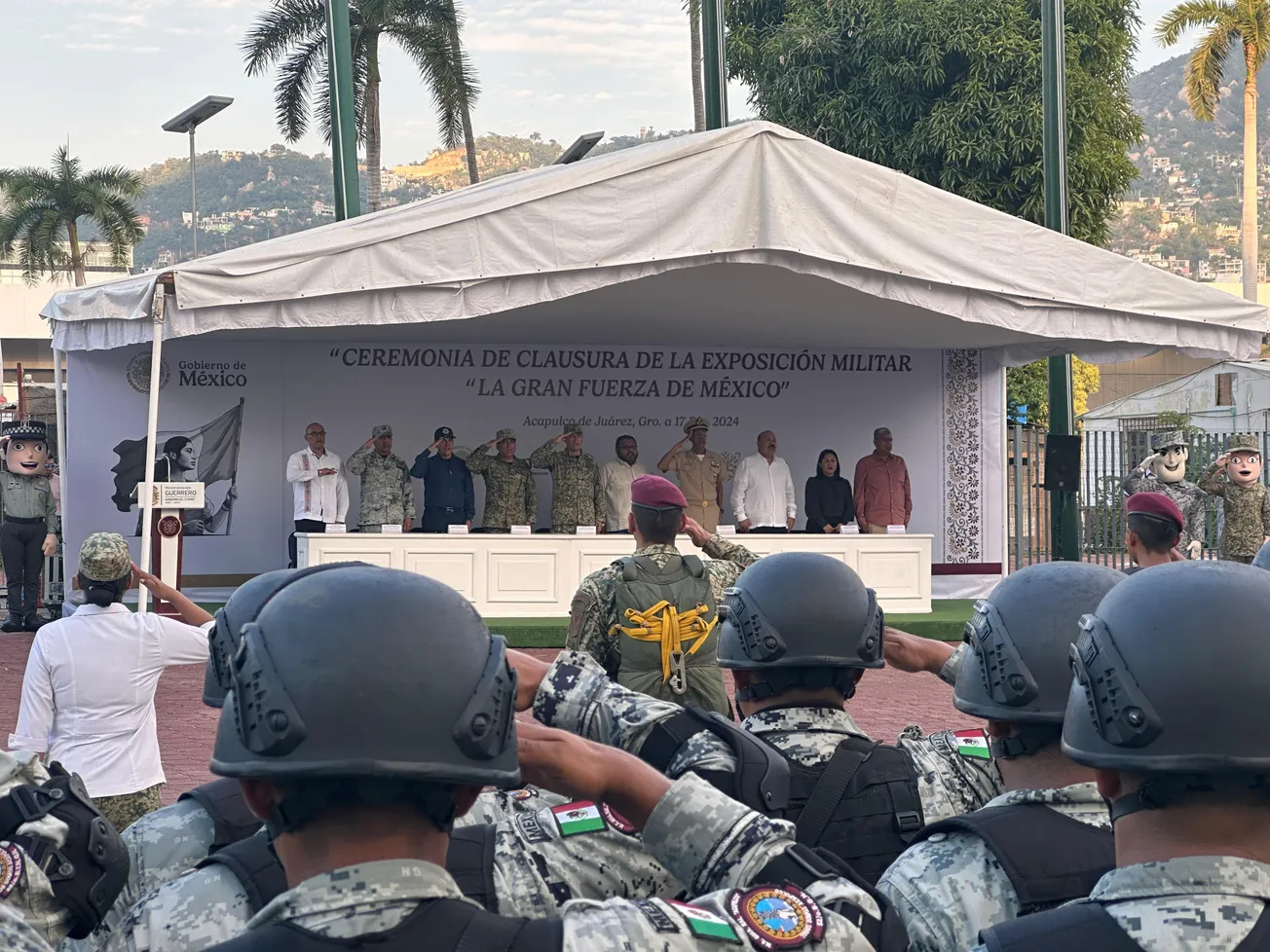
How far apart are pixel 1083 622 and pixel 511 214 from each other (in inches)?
387

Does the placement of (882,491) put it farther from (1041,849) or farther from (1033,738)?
(1041,849)

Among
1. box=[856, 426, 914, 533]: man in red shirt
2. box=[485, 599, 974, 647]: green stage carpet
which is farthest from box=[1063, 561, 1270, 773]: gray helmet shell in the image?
box=[856, 426, 914, 533]: man in red shirt

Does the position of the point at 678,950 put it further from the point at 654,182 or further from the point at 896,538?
the point at 896,538

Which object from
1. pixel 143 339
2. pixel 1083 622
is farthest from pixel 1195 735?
pixel 143 339

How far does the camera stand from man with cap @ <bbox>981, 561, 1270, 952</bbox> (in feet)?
5.40

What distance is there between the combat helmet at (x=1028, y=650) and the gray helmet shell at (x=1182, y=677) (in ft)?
2.29

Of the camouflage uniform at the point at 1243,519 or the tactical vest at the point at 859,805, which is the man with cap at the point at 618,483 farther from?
the tactical vest at the point at 859,805

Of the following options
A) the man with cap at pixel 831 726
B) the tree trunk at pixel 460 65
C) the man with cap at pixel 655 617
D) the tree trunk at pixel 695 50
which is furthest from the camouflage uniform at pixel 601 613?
the tree trunk at pixel 460 65

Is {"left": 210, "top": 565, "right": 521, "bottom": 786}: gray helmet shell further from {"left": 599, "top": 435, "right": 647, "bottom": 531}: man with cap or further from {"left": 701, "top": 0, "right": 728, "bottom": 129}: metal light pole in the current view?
{"left": 701, "top": 0, "right": 728, "bottom": 129}: metal light pole

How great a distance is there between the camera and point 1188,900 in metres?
1.67

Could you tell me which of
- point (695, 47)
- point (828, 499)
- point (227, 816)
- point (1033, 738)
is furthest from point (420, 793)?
point (695, 47)

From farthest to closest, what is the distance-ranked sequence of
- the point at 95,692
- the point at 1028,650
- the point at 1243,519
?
the point at 1243,519 → the point at 95,692 → the point at 1028,650

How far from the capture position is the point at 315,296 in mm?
11336

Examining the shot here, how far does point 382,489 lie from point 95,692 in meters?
10.6
